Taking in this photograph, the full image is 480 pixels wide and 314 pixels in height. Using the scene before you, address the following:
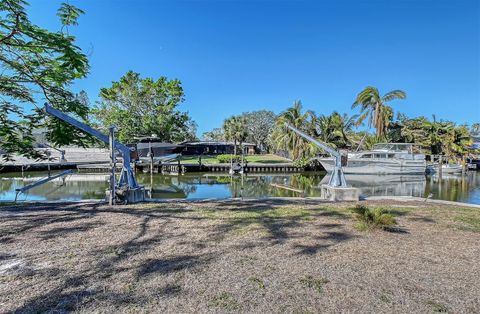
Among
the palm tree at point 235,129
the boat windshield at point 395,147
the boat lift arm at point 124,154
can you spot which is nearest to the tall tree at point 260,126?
the palm tree at point 235,129

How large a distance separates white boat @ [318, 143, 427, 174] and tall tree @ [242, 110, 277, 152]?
3777cm

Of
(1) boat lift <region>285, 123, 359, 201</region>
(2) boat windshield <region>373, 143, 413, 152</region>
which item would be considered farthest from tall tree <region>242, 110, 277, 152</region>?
(1) boat lift <region>285, 123, 359, 201</region>

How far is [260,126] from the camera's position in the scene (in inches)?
2687

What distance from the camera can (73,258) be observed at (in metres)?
3.61

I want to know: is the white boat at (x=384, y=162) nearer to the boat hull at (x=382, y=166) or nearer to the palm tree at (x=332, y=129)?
the boat hull at (x=382, y=166)

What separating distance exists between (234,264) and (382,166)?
26550mm

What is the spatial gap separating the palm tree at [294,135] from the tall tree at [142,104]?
12283 mm

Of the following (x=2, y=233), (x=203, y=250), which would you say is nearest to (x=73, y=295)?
(x=203, y=250)

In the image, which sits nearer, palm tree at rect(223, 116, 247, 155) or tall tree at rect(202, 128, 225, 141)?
palm tree at rect(223, 116, 247, 155)

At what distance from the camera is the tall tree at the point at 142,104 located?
100 ft

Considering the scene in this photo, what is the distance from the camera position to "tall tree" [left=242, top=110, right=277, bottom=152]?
6594 cm

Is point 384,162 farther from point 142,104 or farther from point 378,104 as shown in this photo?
point 142,104

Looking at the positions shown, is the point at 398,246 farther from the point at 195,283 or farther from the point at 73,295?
the point at 73,295

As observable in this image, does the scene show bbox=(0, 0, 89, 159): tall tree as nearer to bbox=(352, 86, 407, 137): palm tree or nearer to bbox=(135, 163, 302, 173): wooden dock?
bbox=(135, 163, 302, 173): wooden dock
